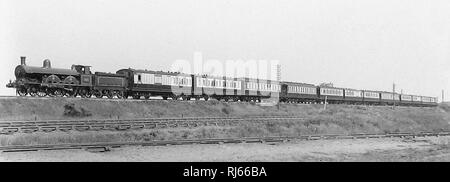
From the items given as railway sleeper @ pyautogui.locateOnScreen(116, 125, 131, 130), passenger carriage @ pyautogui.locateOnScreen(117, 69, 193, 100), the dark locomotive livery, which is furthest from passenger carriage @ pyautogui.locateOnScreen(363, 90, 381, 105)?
railway sleeper @ pyautogui.locateOnScreen(116, 125, 131, 130)

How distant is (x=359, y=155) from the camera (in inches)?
621

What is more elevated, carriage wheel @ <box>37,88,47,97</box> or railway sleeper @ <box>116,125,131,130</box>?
carriage wheel @ <box>37,88,47,97</box>

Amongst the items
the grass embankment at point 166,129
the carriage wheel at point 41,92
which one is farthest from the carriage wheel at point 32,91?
the grass embankment at point 166,129

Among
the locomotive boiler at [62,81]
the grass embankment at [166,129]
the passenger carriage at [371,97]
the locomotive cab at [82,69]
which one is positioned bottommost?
the grass embankment at [166,129]

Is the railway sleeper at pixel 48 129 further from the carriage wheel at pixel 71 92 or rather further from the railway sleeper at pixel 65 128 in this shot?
the carriage wheel at pixel 71 92

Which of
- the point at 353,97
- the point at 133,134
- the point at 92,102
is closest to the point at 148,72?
the point at 92,102

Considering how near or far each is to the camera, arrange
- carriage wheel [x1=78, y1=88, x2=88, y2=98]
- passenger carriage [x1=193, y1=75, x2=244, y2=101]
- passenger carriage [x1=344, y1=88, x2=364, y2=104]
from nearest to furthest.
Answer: carriage wheel [x1=78, y1=88, x2=88, y2=98]
passenger carriage [x1=193, y1=75, x2=244, y2=101]
passenger carriage [x1=344, y1=88, x2=364, y2=104]

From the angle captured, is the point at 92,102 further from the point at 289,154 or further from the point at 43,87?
the point at 289,154

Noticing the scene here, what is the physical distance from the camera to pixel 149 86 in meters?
33.9

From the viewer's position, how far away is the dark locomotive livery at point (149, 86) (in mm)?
26938

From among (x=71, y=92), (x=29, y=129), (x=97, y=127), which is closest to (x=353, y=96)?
(x=71, y=92)

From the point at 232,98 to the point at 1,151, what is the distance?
30.2 metres

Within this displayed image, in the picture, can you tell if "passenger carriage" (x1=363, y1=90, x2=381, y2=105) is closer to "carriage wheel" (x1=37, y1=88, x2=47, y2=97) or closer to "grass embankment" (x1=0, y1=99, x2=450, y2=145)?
"grass embankment" (x1=0, y1=99, x2=450, y2=145)

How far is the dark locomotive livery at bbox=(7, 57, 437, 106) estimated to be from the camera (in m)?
26.9
